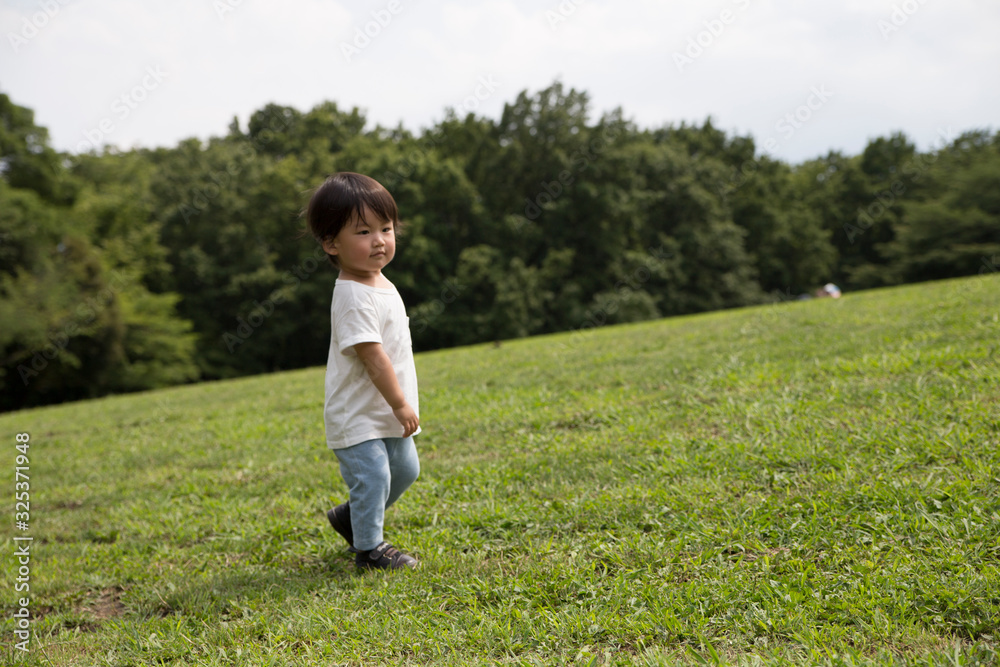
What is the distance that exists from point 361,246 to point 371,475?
3.35ft

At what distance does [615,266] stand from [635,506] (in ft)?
105

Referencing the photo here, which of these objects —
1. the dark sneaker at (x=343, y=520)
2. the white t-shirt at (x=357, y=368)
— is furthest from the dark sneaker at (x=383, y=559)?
the white t-shirt at (x=357, y=368)

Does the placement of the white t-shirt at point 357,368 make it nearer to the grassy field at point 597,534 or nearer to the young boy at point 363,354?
the young boy at point 363,354

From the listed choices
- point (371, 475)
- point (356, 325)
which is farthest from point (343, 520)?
point (356, 325)

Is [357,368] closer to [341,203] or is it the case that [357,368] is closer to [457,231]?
[341,203]

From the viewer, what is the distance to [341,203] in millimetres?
2861

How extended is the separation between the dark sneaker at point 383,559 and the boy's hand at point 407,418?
570 millimetres

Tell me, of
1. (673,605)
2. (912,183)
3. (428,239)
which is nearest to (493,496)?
(673,605)

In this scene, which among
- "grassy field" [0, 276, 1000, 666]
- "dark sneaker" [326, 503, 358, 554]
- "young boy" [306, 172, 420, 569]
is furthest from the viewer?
"dark sneaker" [326, 503, 358, 554]

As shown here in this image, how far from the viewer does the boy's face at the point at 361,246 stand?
2.88 meters

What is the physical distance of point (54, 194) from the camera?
28.4 metres

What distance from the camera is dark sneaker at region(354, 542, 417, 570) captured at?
298cm
